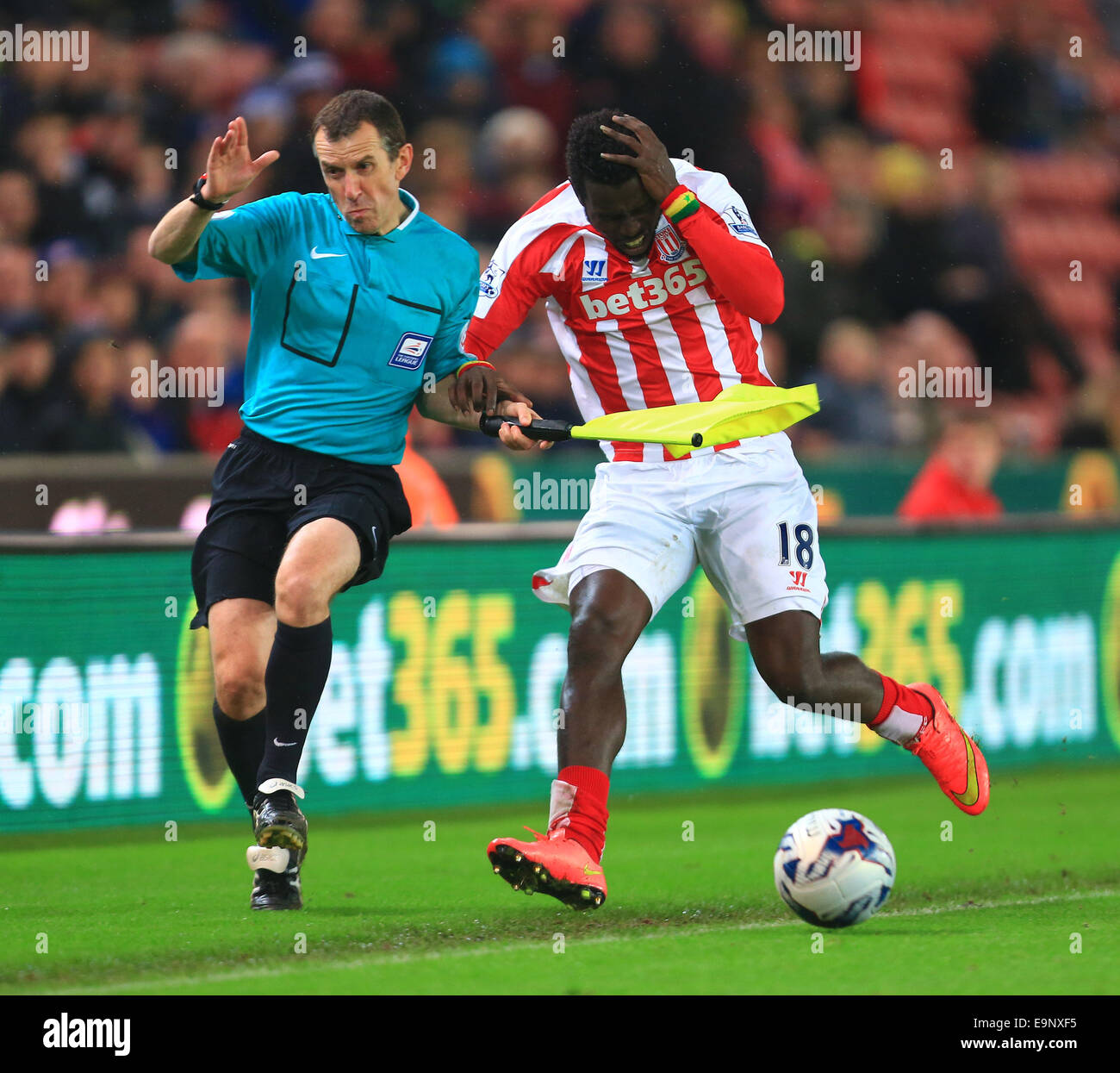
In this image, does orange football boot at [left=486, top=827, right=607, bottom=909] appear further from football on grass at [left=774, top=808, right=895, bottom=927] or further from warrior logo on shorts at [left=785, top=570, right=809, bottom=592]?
warrior logo on shorts at [left=785, top=570, right=809, bottom=592]

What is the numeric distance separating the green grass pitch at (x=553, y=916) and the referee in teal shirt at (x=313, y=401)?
464 millimetres

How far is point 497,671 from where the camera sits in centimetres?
777

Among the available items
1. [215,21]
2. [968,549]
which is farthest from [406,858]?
[215,21]

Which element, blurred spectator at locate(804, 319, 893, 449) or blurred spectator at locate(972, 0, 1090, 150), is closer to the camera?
blurred spectator at locate(804, 319, 893, 449)

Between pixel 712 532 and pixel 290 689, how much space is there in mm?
1237

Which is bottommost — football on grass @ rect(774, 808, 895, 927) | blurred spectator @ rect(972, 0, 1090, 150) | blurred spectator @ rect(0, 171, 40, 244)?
football on grass @ rect(774, 808, 895, 927)

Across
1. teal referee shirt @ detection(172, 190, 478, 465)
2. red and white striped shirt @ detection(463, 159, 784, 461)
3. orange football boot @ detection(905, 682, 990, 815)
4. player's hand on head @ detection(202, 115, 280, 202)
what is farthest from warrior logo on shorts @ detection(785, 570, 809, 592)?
player's hand on head @ detection(202, 115, 280, 202)

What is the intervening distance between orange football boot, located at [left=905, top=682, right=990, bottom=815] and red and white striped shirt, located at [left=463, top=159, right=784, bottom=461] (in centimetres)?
110

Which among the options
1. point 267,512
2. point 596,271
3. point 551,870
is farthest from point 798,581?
point 267,512

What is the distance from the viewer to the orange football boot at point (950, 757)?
18.2 ft

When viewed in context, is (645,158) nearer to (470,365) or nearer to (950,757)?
(470,365)

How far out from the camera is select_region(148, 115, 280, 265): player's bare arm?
15.8ft

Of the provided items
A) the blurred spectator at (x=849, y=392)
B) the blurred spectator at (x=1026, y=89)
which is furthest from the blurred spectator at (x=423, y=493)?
the blurred spectator at (x=1026, y=89)

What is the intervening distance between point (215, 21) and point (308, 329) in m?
6.39
